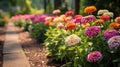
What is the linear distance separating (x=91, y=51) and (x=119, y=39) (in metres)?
0.67

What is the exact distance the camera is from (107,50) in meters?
5.15

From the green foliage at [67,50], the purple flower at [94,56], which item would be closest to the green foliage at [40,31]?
the green foliage at [67,50]

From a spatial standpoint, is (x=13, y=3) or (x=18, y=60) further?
(x=13, y=3)

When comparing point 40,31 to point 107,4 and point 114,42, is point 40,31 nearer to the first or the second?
point 107,4

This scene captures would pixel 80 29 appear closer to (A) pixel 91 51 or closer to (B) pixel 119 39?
(A) pixel 91 51

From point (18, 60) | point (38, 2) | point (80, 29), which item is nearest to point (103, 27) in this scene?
point (80, 29)

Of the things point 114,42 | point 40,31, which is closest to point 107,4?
point 40,31

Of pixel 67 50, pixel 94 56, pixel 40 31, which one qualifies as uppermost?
pixel 94 56

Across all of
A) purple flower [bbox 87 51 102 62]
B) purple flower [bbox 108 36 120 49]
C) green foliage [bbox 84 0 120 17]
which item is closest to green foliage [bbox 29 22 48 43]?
green foliage [bbox 84 0 120 17]

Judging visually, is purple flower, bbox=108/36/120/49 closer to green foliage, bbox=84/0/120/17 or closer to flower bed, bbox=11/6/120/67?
flower bed, bbox=11/6/120/67

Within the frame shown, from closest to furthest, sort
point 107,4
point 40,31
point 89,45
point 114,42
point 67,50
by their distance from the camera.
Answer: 1. point 114,42
2. point 89,45
3. point 67,50
4. point 40,31
5. point 107,4

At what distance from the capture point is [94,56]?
4926 millimetres

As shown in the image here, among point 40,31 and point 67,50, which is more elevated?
point 67,50

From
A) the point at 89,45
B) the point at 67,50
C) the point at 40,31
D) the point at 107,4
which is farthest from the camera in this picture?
the point at 107,4
